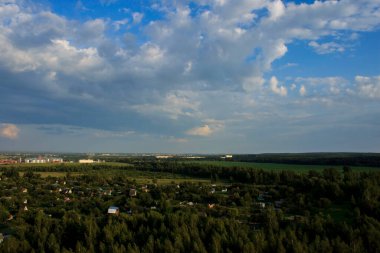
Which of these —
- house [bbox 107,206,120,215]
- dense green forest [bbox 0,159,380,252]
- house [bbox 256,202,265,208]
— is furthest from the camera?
house [bbox 256,202,265,208]

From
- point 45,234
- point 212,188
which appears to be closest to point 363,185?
point 212,188

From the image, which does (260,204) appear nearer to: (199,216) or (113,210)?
(199,216)

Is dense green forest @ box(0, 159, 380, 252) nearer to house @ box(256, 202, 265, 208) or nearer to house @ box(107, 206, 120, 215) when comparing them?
house @ box(256, 202, 265, 208)

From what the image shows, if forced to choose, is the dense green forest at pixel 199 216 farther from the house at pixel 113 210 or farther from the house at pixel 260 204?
the house at pixel 113 210

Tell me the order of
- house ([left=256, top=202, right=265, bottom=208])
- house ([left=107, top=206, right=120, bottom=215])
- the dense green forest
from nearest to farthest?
the dense green forest → house ([left=107, top=206, right=120, bottom=215]) → house ([left=256, top=202, right=265, bottom=208])

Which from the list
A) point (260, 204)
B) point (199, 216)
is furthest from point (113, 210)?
point (260, 204)

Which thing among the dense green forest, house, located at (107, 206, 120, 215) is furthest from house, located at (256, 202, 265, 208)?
house, located at (107, 206, 120, 215)

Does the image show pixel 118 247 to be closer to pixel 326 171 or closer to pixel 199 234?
pixel 199 234

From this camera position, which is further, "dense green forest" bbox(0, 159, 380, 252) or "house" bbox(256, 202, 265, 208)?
"house" bbox(256, 202, 265, 208)

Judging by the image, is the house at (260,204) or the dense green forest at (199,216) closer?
the dense green forest at (199,216)

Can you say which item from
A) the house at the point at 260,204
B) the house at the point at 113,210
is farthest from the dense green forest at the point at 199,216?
the house at the point at 113,210
